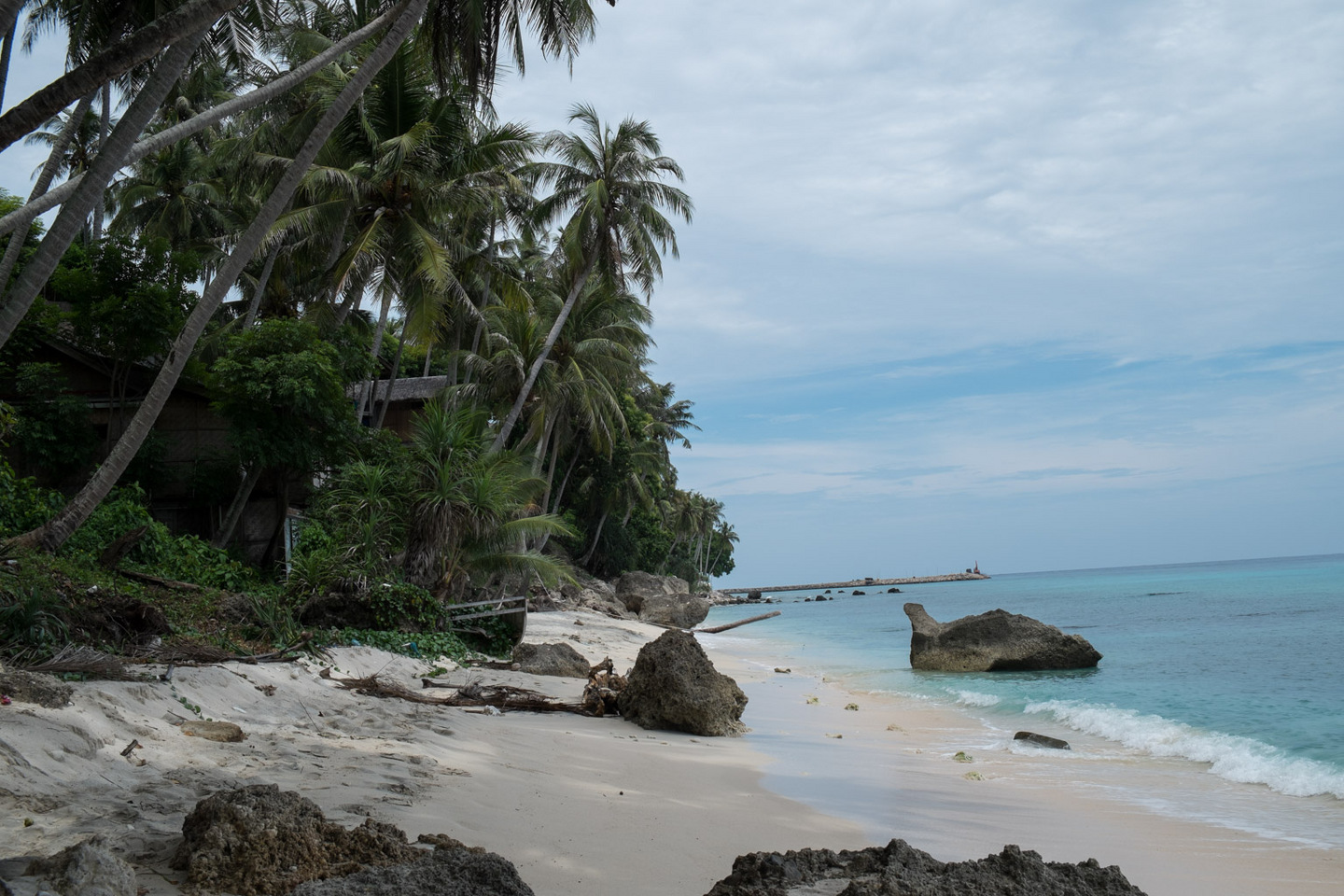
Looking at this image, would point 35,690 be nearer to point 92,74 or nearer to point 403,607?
point 92,74

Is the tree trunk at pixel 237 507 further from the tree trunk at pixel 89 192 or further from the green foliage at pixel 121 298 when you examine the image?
the tree trunk at pixel 89 192

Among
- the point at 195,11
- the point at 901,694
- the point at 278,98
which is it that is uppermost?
the point at 278,98

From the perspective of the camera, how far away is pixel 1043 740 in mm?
9914

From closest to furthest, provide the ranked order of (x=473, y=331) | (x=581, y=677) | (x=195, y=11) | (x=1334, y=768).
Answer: (x=195, y=11), (x=1334, y=768), (x=581, y=677), (x=473, y=331)

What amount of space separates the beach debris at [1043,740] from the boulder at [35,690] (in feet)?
30.0

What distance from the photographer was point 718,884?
9.98 feet

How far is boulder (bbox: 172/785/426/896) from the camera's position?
307 cm

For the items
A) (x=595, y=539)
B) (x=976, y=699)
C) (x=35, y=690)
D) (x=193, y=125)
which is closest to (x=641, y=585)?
(x=595, y=539)

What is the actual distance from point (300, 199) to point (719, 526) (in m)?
75.3

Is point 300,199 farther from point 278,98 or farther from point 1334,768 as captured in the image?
point 1334,768

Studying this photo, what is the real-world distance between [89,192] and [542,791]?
6744 millimetres

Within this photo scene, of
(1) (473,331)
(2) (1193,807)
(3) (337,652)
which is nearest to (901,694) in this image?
(2) (1193,807)

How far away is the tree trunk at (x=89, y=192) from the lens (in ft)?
24.6

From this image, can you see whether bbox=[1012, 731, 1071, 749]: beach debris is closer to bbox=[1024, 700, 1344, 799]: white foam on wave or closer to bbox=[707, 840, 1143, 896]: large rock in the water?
bbox=[1024, 700, 1344, 799]: white foam on wave
